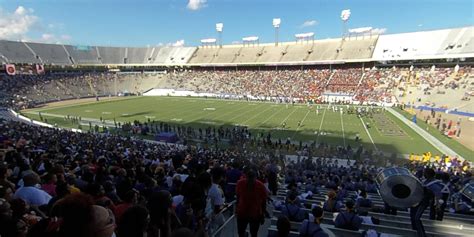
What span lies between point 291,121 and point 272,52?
49182 millimetres

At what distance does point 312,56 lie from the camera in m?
78.4

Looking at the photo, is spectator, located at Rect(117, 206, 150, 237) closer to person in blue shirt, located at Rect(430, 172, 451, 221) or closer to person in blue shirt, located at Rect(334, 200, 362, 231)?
person in blue shirt, located at Rect(334, 200, 362, 231)

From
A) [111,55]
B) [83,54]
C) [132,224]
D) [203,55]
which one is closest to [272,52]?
[203,55]

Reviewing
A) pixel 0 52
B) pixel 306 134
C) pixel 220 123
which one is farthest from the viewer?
pixel 0 52

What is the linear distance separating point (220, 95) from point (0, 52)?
50.4 meters

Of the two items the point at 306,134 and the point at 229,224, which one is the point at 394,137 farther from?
the point at 229,224

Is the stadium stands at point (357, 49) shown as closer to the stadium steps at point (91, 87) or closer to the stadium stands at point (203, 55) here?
the stadium stands at point (203, 55)

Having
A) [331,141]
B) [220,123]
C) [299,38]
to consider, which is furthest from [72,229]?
[299,38]

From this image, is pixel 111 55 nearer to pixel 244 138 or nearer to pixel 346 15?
pixel 346 15

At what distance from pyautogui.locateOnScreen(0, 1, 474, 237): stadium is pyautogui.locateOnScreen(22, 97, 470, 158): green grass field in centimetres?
28

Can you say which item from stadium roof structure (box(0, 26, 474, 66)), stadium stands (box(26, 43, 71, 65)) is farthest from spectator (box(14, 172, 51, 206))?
stadium stands (box(26, 43, 71, 65))

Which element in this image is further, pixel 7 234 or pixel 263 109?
pixel 263 109

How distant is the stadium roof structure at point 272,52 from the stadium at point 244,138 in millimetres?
425

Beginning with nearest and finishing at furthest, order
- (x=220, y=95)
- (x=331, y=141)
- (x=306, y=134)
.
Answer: (x=331, y=141) < (x=306, y=134) < (x=220, y=95)
